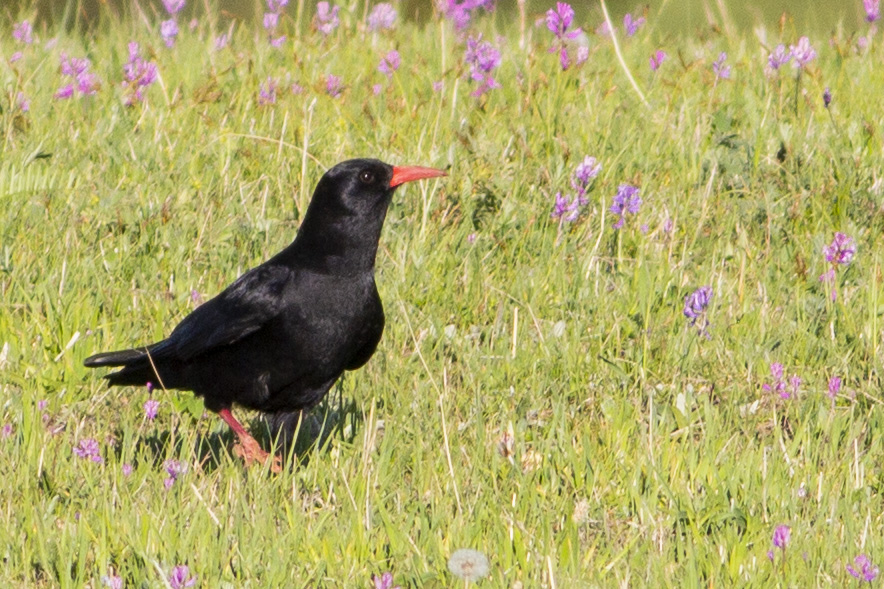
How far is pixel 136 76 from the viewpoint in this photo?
21.9 feet

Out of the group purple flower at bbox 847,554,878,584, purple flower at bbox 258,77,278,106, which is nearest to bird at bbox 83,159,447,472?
purple flower at bbox 847,554,878,584

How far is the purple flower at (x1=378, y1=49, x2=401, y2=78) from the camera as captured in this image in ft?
22.5

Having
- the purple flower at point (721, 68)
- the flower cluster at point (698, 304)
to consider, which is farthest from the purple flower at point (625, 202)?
the purple flower at point (721, 68)

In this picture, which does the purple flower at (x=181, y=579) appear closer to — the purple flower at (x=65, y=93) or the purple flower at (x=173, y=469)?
the purple flower at (x=173, y=469)

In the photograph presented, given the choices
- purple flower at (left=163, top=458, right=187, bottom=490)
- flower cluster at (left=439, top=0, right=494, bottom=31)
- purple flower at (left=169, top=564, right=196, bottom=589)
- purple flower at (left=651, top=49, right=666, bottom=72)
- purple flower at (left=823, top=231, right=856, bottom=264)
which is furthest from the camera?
flower cluster at (left=439, top=0, right=494, bottom=31)

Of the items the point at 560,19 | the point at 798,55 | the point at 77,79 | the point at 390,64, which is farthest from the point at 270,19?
the point at 798,55

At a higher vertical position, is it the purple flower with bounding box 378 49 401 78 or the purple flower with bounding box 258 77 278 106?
the purple flower with bounding box 378 49 401 78

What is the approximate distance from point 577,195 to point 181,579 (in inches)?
120

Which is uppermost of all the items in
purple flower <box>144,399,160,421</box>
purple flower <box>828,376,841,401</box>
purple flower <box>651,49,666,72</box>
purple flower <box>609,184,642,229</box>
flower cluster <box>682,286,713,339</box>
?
purple flower <box>651,49,666,72</box>

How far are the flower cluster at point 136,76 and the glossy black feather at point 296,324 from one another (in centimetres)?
222

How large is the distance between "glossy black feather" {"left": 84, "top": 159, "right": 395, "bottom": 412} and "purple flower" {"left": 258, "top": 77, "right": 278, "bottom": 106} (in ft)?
6.89

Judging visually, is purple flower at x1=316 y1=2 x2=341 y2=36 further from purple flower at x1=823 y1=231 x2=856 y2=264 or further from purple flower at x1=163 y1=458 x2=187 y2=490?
purple flower at x1=163 y1=458 x2=187 y2=490

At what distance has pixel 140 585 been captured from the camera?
3.20 metres

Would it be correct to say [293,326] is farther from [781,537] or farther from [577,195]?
[781,537]
